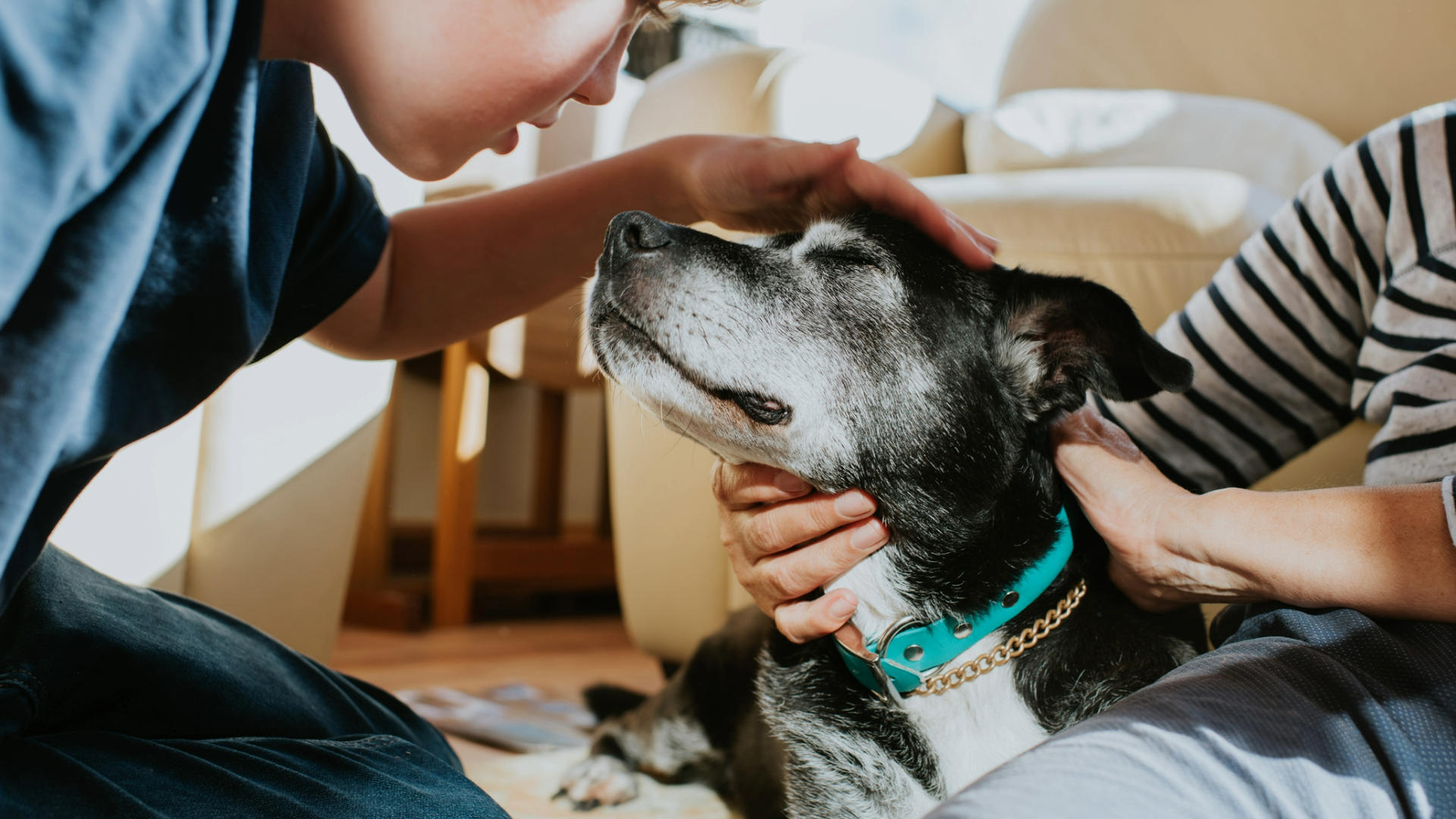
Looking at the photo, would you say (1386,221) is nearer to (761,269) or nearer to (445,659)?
(761,269)

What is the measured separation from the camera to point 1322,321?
118 centimetres

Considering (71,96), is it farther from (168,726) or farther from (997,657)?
(997,657)

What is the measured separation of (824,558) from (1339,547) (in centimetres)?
44

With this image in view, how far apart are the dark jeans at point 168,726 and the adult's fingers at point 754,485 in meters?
0.40

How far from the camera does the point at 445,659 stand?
2576mm

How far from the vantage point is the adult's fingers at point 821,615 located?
96cm

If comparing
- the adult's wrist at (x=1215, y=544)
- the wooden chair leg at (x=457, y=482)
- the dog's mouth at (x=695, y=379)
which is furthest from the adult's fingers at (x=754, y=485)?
the wooden chair leg at (x=457, y=482)

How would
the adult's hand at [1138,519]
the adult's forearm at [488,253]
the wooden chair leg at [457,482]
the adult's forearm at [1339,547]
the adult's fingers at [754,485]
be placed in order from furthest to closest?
the wooden chair leg at [457,482], the adult's forearm at [488,253], the adult's fingers at [754,485], the adult's hand at [1138,519], the adult's forearm at [1339,547]

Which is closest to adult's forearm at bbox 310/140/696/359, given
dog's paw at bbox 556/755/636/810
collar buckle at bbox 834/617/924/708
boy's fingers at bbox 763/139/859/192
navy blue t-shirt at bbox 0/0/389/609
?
boy's fingers at bbox 763/139/859/192

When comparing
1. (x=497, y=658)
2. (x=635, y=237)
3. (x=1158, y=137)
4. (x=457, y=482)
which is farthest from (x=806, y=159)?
(x=457, y=482)

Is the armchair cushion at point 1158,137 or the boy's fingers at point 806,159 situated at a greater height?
the boy's fingers at point 806,159

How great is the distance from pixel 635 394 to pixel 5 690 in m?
0.57

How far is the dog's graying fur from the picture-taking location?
917 mm

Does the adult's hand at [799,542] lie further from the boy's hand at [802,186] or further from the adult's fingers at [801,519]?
the boy's hand at [802,186]
